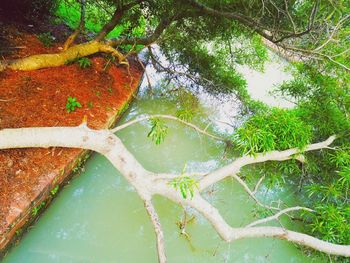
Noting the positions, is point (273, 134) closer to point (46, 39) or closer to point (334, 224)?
point (334, 224)

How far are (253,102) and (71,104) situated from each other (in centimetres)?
400

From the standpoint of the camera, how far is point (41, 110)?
4629 mm

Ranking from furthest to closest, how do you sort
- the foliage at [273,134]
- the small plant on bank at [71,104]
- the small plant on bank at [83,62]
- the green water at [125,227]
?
1. the small plant on bank at [83,62]
2. the small plant on bank at [71,104]
3. the foliage at [273,134]
4. the green water at [125,227]

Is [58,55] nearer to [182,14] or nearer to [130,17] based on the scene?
[130,17]

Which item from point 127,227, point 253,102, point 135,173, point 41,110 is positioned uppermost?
point 135,173

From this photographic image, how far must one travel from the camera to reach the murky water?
12.7 feet

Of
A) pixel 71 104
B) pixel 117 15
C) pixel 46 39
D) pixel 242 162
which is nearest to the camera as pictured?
pixel 242 162

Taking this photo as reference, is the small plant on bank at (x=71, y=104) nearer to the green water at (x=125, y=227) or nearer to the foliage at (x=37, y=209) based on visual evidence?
the green water at (x=125, y=227)

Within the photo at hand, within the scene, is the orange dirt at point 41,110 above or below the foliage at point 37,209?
above

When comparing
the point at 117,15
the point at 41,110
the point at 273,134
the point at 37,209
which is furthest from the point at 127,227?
the point at 117,15

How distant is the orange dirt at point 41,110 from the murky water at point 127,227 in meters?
0.42

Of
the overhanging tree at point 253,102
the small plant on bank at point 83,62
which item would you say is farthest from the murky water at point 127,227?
the small plant on bank at point 83,62

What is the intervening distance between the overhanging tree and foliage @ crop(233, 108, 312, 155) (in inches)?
0.5

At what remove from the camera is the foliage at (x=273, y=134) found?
4.20 metres
